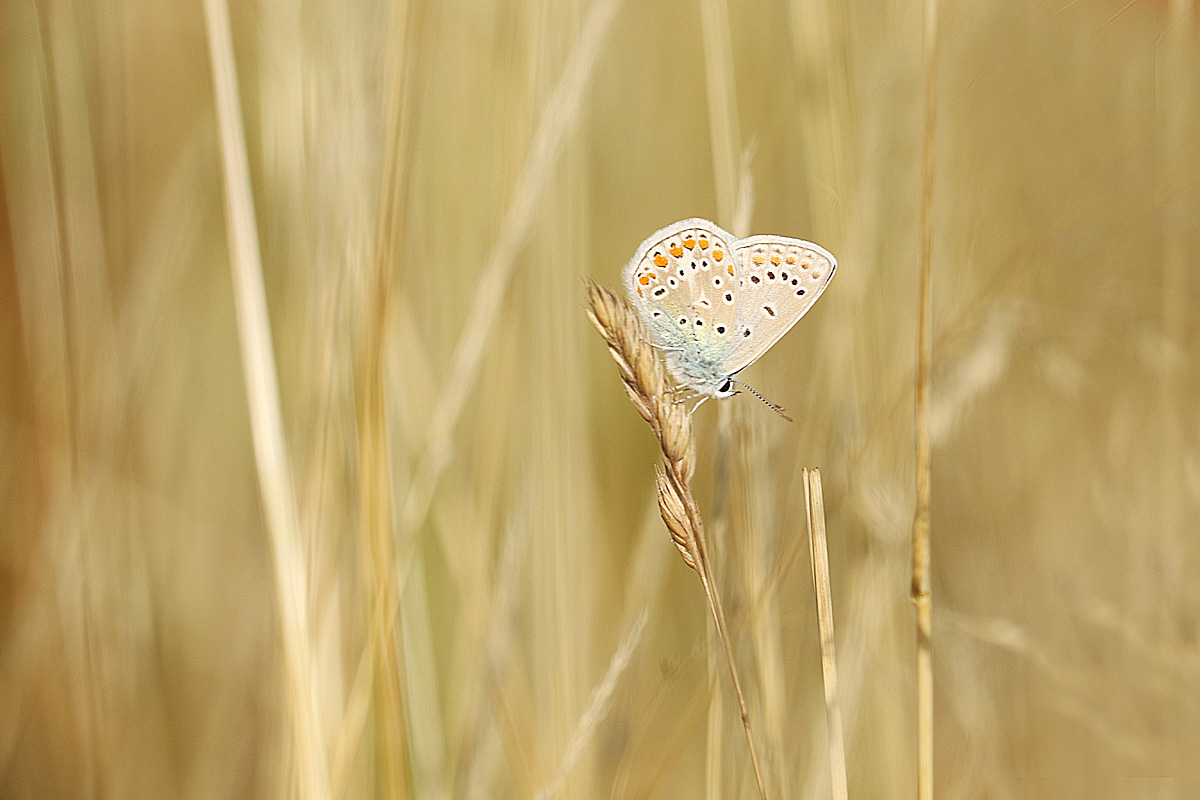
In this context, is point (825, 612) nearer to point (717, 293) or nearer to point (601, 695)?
point (601, 695)

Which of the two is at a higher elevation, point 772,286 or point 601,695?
point 772,286

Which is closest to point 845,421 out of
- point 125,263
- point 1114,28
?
point 1114,28

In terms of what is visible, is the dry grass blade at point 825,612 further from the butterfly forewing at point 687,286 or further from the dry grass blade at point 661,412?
the butterfly forewing at point 687,286

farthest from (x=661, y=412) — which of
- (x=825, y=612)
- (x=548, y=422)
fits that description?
(x=548, y=422)

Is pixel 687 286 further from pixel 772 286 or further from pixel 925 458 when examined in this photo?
pixel 925 458

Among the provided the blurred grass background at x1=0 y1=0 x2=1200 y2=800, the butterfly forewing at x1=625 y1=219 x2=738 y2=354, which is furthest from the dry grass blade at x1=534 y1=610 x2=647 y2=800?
the butterfly forewing at x1=625 y1=219 x2=738 y2=354

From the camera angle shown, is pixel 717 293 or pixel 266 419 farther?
pixel 717 293

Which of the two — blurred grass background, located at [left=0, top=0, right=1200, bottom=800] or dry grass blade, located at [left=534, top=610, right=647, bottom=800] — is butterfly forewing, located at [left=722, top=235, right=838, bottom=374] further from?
dry grass blade, located at [left=534, top=610, right=647, bottom=800]
